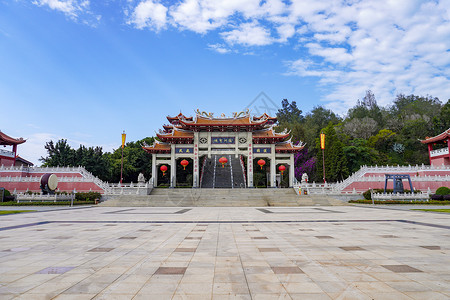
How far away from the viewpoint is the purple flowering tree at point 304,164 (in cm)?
3875

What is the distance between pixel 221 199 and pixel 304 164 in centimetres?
2113

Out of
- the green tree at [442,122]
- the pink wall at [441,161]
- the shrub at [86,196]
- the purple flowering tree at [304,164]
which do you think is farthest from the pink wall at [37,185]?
the green tree at [442,122]

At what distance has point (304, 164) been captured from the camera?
39250 mm

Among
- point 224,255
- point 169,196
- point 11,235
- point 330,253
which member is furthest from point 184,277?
point 169,196

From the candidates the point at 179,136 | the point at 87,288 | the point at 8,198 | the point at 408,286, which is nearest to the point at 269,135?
the point at 179,136

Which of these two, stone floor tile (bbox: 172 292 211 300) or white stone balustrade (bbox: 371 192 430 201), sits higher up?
stone floor tile (bbox: 172 292 211 300)

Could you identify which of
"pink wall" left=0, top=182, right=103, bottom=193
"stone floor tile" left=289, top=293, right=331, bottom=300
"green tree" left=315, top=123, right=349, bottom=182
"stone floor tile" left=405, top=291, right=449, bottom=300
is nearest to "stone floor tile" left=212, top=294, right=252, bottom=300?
"stone floor tile" left=289, top=293, right=331, bottom=300

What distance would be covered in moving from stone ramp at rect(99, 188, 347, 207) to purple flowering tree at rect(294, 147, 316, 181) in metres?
15.6

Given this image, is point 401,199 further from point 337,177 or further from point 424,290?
point 424,290

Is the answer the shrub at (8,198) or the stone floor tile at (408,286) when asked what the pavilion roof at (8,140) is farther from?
the stone floor tile at (408,286)

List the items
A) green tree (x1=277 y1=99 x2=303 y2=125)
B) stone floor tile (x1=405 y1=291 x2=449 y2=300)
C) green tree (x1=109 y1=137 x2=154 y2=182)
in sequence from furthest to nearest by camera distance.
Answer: green tree (x1=277 y1=99 x2=303 y2=125)
green tree (x1=109 y1=137 x2=154 y2=182)
stone floor tile (x1=405 y1=291 x2=449 y2=300)

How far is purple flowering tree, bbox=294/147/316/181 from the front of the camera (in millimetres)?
38750

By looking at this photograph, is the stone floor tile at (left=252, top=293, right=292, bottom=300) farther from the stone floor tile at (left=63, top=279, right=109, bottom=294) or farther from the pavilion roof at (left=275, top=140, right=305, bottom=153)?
the pavilion roof at (left=275, top=140, right=305, bottom=153)

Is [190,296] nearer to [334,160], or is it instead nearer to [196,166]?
[196,166]
